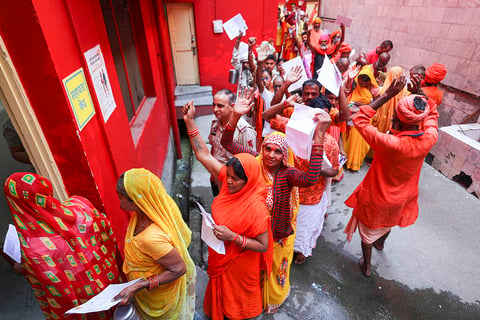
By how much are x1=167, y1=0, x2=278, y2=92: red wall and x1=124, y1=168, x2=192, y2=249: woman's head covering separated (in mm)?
6703

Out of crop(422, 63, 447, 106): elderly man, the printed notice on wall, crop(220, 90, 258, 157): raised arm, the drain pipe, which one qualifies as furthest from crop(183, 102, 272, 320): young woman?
crop(422, 63, 447, 106): elderly man

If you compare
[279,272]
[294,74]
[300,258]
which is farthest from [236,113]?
[300,258]

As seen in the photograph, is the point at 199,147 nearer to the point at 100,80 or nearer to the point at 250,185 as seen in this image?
the point at 250,185

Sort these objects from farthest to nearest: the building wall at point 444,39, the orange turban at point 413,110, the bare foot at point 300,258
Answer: the building wall at point 444,39 < the bare foot at point 300,258 < the orange turban at point 413,110

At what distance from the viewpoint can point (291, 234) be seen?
8.30ft

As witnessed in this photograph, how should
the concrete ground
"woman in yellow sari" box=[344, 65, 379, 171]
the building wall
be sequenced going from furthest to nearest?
1. the building wall
2. "woman in yellow sari" box=[344, 65, 379, 171]
3. the concrete ground

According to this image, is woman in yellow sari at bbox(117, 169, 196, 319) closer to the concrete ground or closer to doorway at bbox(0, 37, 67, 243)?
doorway at bbox(0, 37, 67, 243)

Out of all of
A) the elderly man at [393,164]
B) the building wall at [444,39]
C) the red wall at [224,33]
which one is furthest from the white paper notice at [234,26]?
the building wall at [444,39]

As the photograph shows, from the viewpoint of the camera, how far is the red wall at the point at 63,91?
146cm

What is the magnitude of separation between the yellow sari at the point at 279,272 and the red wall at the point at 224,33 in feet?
19.4

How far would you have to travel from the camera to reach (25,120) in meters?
1.61

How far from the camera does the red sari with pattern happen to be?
1.39m

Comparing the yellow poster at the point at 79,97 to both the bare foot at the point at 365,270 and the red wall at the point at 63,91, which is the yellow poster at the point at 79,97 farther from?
the bare foot at the point at 365,270

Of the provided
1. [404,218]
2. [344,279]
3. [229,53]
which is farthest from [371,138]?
[229,53]
